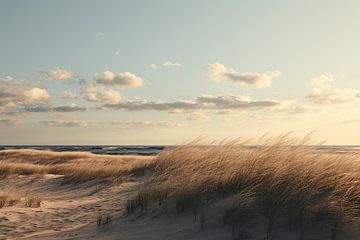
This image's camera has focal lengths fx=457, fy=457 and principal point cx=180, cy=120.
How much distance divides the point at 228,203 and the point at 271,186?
862mm

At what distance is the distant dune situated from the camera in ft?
19.8

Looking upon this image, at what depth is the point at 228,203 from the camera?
706cm

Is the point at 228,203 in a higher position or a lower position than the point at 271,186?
lower

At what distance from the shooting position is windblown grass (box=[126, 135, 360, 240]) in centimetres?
595

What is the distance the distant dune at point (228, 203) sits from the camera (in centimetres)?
602

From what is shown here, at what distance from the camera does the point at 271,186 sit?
21.3ft

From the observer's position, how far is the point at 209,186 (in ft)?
26.4

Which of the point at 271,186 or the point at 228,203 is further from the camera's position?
the point at 228,203

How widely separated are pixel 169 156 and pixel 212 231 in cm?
486

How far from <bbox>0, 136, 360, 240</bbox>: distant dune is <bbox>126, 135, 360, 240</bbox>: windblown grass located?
0.5 inches

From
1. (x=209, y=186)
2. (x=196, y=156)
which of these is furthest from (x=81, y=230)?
(x=196, y=156)

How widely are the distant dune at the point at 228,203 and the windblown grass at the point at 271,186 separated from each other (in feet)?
0.05

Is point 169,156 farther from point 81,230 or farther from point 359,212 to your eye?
point 359,212

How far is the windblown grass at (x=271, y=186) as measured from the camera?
19.5 feet
